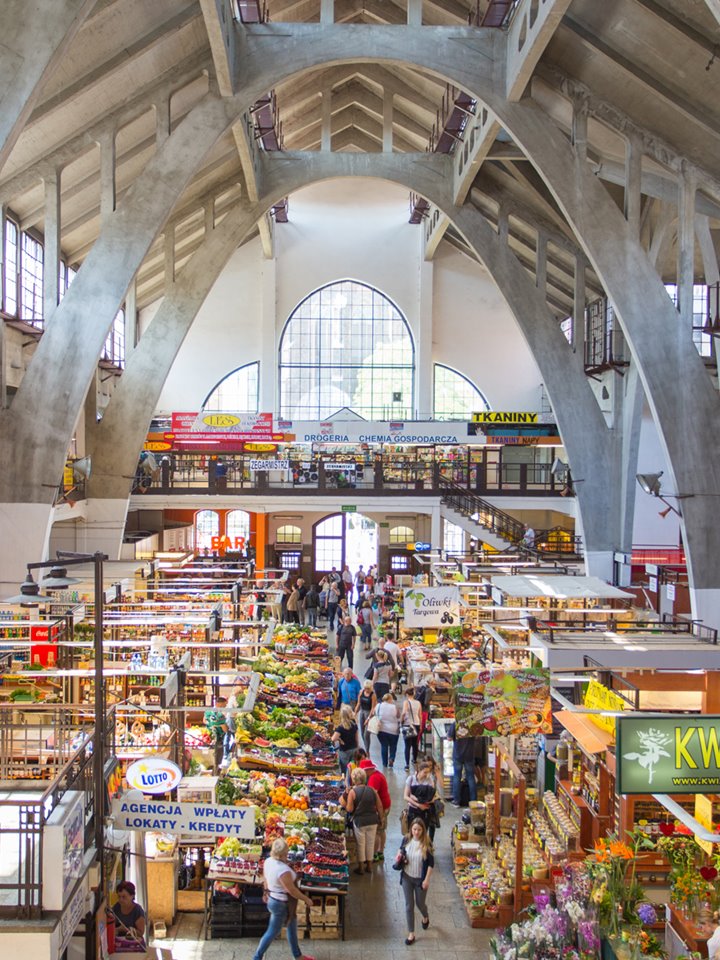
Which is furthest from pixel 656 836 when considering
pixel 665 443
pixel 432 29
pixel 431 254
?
pixel 431 254

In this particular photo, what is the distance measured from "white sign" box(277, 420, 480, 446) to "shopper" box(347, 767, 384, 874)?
11.1m

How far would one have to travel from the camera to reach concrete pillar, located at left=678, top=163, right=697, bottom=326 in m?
12.7

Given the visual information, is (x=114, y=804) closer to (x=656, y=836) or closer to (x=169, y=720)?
(x=169, y=720)

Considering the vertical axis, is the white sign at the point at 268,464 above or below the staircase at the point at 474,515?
above

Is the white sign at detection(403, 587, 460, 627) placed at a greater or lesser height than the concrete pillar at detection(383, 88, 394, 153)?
lesser

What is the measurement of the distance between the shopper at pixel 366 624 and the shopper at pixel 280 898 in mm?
11881

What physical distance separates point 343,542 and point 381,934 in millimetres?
20879

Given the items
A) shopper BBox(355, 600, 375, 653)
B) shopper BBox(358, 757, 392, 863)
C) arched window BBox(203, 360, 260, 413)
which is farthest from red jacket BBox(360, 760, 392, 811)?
arched window BBox(203, 360, 260, 413)

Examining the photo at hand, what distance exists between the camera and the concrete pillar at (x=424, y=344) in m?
27.3

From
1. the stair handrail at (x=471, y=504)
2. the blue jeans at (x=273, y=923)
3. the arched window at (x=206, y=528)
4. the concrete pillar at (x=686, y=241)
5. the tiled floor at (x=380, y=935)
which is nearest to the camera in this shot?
the blue jeans at (x=273, y=923)

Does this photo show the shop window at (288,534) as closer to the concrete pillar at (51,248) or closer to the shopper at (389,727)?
the concrete pillar at (51,248)

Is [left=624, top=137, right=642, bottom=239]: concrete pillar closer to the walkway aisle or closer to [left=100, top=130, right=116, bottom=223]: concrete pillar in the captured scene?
[left=100, top=130, right=116, bottom=223]: concrete pillar

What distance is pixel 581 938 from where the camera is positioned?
586 cm

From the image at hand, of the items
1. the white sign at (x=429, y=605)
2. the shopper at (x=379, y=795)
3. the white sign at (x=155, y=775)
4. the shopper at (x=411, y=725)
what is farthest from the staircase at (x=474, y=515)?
the white sign at (x=155, y=775)
